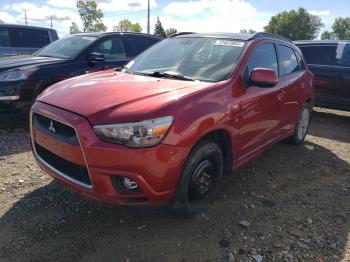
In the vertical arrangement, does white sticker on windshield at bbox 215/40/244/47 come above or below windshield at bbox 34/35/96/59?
above

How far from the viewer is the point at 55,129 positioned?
10.2 ft

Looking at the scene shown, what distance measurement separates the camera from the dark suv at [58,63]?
566 centimetres

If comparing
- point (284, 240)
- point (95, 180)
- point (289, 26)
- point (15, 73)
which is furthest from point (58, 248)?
point (289, 26)

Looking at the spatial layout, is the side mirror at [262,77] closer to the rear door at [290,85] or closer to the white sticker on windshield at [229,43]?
the white sticker on windshield at [229,43]

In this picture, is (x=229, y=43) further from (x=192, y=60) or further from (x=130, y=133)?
(x=130, y=133)

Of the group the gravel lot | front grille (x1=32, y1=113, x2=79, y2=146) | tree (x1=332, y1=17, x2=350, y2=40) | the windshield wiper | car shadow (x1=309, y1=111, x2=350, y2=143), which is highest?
the windshield wiper

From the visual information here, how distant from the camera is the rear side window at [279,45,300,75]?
4953 mm

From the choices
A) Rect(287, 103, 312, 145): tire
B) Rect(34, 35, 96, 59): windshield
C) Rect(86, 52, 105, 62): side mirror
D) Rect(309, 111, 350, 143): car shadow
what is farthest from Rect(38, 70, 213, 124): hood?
Rect(309, 111, 350, 143): car shadow

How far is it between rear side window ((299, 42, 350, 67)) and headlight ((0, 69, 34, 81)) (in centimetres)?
579

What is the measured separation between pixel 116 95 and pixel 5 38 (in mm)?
8316

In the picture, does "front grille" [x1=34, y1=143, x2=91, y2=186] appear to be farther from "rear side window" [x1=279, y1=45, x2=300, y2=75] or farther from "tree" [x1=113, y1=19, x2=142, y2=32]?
"tree" [x1=113, y1=19, x2=142, y2=32]

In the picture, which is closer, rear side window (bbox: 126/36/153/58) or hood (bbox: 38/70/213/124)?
hood (bbox: 38/70/213/124)

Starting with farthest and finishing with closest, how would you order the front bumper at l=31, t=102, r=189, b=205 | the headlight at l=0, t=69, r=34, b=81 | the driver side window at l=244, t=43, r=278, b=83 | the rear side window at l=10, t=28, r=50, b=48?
the rear side window at l=10, t=28, r=50, b=48 → the headlight at l=0, t=69, r=34, b=81 → the driver side window at l=244, t=43, r=278, b=83 → the front bumper at l=31, t=102, r=189, b=205

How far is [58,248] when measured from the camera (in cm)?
298
